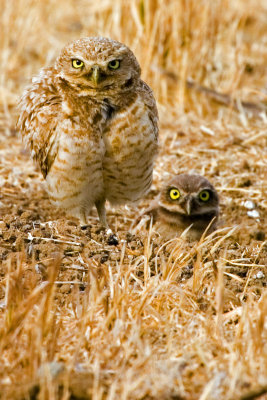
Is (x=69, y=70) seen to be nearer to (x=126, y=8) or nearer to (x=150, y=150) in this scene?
(x=150, y=150)

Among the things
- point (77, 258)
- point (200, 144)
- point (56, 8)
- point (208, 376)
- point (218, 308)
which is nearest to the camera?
point (208, 376)

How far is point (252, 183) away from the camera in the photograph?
638cm

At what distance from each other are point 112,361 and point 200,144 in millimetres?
4290

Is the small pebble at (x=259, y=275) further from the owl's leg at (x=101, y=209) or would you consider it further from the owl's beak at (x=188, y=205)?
the owl's leg at (x=101, y=209)

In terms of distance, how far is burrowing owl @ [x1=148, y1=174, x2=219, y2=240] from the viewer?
5.45 meters

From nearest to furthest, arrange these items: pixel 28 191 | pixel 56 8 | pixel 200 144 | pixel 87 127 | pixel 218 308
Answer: pixel 218 308 < pixel 87 127 < pixel 28 191 < pixel 200 144 < pixel 56 8

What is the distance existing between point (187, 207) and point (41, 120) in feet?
4.58

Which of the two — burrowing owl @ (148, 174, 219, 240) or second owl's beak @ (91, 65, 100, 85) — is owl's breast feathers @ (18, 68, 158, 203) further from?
burrowing owl @ (148, 174, 219, 240)

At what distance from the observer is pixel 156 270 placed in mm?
3871

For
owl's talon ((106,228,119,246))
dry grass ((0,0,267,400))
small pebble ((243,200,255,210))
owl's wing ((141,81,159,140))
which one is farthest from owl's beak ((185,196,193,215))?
owl's talon ((106,228,119,246))

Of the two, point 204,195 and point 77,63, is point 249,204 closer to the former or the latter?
point 204,195

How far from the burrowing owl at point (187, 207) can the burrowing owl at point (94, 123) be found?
1.82 feet

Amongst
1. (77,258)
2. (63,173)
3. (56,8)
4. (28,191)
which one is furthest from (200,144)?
(56,8)

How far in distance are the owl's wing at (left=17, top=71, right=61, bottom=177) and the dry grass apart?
50cm
